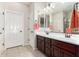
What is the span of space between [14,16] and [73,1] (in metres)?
2.30

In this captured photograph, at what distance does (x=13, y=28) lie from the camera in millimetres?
4316

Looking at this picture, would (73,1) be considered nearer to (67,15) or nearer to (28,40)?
(67,15)

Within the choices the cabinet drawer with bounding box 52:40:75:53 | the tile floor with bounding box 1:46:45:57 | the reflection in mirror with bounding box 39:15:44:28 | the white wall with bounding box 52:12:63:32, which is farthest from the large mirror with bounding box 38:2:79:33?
the tile floor with bounding box 1:46:45:57

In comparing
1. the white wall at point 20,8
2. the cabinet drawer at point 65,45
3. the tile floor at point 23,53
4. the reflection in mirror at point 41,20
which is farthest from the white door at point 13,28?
the cabinet drawer at point 65,45

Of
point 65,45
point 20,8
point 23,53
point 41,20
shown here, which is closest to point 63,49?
point 65,45

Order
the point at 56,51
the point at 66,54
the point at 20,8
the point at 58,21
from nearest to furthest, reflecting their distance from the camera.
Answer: the point at 66,54
the point at 56,51
the point at 58,21
the point at 20,8

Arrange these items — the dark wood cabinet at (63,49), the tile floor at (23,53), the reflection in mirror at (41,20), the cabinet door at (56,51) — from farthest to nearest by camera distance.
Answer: the reflection in mirror at (41,20), the tile floor at (23,53), the cabinet door at (56,51), the dark wood cabinet at (63,49)

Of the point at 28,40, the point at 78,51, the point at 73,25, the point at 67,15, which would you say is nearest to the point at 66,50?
the point at 78,51

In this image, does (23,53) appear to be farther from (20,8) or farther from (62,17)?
(20,8)

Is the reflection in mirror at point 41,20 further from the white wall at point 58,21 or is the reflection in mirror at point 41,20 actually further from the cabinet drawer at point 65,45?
the cabinet drawer at point 65,45

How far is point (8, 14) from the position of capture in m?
4.26

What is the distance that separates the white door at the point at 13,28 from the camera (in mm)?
4186

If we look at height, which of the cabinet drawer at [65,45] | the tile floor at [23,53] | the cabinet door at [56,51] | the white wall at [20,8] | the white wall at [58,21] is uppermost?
the white wall at [20,8]

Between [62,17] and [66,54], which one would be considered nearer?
[66,54]
